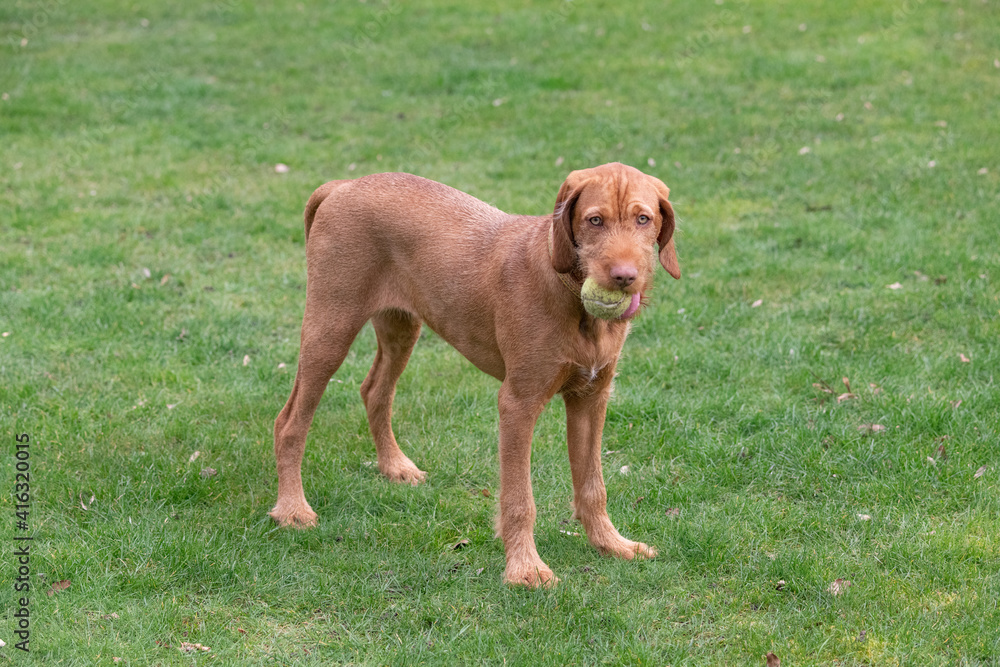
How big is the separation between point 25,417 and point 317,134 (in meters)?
6.61

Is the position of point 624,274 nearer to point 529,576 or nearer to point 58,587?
point 529,576

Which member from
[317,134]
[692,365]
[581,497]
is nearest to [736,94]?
[317,134]

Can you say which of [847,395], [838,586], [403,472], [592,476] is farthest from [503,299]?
[847,395]

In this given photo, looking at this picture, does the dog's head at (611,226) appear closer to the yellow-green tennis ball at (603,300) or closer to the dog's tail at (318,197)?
the yellow-green tennis ball at (603,300)

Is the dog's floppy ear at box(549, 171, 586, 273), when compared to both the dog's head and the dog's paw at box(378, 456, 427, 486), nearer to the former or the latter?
the dog's head

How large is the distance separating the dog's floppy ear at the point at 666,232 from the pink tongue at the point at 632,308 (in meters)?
0.20

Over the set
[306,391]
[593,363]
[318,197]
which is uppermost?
[318,197]

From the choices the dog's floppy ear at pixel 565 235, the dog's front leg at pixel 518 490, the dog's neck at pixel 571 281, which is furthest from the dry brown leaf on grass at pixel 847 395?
the dog's floppy ear at pixel 565 235

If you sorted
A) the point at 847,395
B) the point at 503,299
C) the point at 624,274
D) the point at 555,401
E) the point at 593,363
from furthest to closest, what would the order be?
the point at 555,401 < the point at 847,395 < the point at 503,299 < the point at 593,363 < the point at 624,274

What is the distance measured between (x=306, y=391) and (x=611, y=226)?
1.87 meters

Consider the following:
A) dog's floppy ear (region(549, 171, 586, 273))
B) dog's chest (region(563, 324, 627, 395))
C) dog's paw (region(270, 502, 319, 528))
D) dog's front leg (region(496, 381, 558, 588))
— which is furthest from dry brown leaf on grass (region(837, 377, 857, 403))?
dog's paw (region(270, 502, 319, 528))

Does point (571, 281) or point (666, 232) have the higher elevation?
point (666, 232)

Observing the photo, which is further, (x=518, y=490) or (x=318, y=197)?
(x=318, y=197)

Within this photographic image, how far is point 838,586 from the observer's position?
13.5 ft
